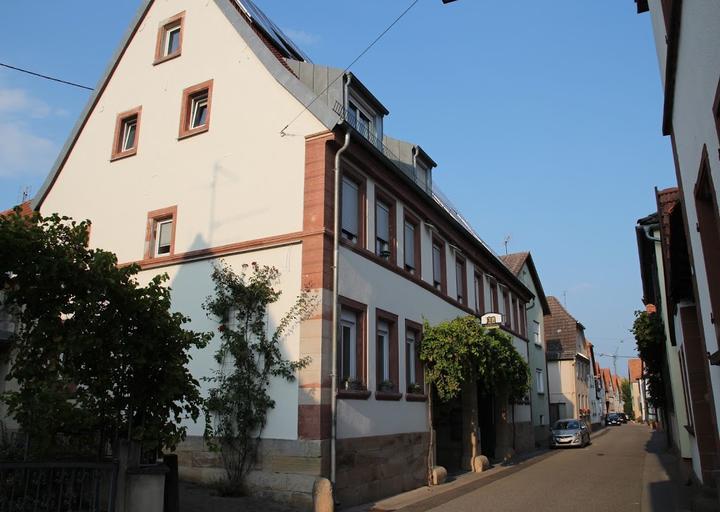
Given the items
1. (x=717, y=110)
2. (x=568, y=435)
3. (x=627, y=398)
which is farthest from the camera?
(x=627, y=398)

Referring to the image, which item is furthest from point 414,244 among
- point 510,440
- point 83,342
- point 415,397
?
point 510,440

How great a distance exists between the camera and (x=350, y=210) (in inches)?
551

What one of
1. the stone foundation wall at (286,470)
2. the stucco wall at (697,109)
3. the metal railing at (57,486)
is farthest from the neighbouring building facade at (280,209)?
the stucco wall at (697,109)

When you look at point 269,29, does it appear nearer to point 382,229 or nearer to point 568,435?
point 382,229

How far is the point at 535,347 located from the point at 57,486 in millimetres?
29750

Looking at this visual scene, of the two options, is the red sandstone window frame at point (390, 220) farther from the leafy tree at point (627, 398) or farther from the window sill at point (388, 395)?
the leafy tree at point (627, 398)

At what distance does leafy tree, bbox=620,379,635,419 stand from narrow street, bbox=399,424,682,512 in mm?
80093

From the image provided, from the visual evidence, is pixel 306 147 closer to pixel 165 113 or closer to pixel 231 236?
pixel 231 236

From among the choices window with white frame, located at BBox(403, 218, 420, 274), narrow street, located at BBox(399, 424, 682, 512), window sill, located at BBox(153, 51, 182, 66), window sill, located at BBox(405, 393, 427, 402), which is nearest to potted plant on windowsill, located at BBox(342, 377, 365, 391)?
window sill, located at BBox(405, 393, 427, 402)

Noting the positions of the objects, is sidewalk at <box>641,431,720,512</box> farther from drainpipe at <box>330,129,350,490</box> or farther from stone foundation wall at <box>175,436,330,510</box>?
stone foundation wall at <box>175,436,330,510</box>

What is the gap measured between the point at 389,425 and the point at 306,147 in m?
6.58

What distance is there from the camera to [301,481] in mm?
11164

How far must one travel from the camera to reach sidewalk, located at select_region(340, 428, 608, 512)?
39.7 ft

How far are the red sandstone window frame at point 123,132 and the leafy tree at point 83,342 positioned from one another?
30.7 feet
